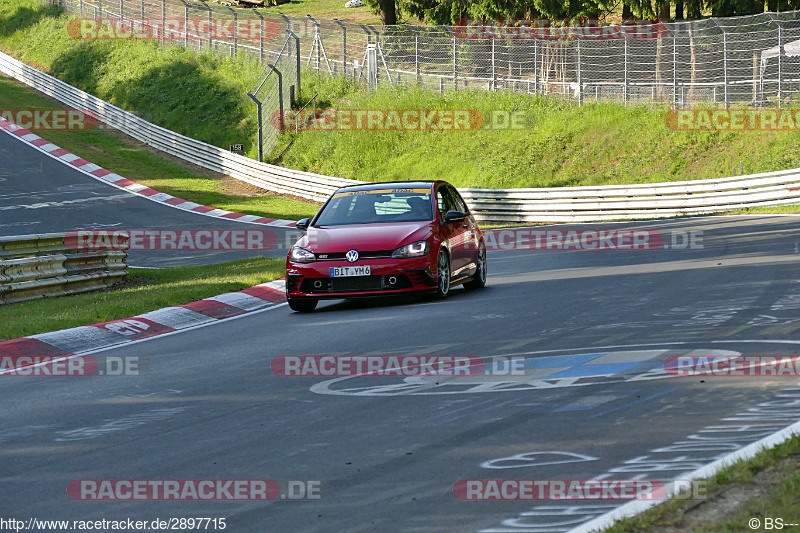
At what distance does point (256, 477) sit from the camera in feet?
17.7

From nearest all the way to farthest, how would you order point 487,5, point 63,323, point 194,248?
point 63,323 → point 194,248 → point 487,5

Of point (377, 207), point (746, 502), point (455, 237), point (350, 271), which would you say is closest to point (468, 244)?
point (455, 237)

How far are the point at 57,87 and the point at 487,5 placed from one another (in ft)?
67.1

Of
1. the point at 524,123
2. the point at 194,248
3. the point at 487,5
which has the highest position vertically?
the point at 487,5

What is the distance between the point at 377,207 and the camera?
13586 mm

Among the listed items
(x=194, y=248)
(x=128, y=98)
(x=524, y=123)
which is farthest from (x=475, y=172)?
(x=128, y=98)

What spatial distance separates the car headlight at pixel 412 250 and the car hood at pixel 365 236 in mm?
54

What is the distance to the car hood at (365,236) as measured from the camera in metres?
12.4

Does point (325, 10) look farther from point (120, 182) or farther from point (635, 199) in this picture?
point (635, 199)

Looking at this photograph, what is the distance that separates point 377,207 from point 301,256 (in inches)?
58.0

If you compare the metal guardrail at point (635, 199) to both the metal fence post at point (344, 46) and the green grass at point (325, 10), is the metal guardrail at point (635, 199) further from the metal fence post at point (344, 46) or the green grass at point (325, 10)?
the green grass at point (325, 10)

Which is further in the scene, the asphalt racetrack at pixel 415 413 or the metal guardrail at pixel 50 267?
the metal guardrail at pixel 50 267

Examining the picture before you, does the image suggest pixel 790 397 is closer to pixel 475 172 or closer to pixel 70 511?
pixel 70 511

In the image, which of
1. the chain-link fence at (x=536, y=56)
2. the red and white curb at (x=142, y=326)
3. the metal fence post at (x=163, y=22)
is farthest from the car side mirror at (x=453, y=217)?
the metal fence post at (x=163, y=22)
